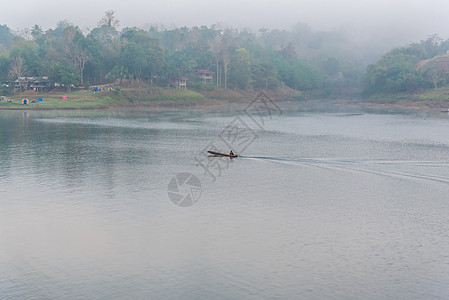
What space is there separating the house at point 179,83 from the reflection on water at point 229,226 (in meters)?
117

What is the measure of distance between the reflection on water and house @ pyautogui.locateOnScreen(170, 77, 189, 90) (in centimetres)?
11707

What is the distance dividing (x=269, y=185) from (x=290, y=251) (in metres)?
15.7

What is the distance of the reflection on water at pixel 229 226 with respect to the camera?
877 inches

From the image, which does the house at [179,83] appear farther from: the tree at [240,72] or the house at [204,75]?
the tree at [240,72]

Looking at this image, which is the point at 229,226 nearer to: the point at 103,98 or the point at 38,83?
the point at 103,98

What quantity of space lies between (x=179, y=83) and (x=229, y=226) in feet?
489

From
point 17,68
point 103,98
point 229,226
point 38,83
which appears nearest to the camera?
point 229,226

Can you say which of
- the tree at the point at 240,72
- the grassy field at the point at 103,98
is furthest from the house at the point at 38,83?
the tree at the point at 240,72

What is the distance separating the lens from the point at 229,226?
30203 millimetres

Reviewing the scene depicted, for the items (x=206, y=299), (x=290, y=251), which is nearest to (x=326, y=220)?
(x=290, y=251)

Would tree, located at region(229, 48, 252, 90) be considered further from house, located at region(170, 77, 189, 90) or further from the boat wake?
the boat wake

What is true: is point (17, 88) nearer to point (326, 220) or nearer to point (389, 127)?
point (389, 127)

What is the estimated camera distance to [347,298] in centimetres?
2098

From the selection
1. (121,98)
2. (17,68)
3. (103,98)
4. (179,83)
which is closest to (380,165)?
(103,98)
